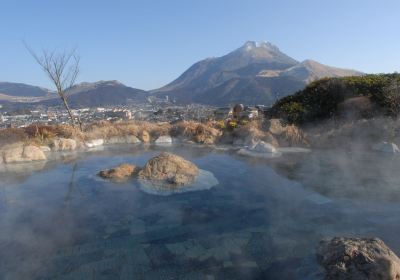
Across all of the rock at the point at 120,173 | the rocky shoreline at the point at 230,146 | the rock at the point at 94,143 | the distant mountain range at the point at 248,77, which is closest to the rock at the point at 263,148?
the rocky shoreline at the point at 230,146

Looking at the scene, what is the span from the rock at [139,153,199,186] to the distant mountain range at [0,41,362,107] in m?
36.1

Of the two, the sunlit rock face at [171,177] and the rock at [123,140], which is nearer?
the sunlit rock face at [171,177]

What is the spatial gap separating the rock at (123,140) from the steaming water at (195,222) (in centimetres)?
613

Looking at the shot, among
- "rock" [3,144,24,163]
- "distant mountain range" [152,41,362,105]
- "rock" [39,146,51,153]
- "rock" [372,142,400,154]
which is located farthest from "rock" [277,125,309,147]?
"distant mountain range" [152,41,362,105]

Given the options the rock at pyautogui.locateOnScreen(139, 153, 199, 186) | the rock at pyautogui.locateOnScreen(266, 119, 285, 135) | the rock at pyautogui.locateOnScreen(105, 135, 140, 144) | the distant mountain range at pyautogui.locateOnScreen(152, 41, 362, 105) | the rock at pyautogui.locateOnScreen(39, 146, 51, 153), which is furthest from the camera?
the distant mountain range at pyautogui.locateOnScreen(152, 41, 362, 105)

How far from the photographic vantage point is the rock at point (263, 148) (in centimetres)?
1242

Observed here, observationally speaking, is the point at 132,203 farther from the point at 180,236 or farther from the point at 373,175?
the point at 373,175

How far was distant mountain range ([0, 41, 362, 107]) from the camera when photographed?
270 feet

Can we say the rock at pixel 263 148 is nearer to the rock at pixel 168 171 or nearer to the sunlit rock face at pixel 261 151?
the sunlit rock face at pixel 261 151

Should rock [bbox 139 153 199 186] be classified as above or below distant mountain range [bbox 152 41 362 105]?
below

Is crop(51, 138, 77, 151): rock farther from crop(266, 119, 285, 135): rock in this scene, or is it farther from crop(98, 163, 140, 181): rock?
crop(266, 119, 285, 135): rock

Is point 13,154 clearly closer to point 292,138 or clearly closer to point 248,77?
point 292,138

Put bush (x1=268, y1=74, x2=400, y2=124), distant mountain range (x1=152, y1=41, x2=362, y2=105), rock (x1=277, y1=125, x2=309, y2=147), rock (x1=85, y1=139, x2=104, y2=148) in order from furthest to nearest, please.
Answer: distant mountain range (x1=152, y1=41, x2=362, y2=105) → rock (x1=85, y1=139, x2=104, y2=148) → bush (x1=268, y1=74, x2=400, y2=124) → rock (x1=277, y1=125, x2=309, y2=147)

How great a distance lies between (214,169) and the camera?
1003cm
